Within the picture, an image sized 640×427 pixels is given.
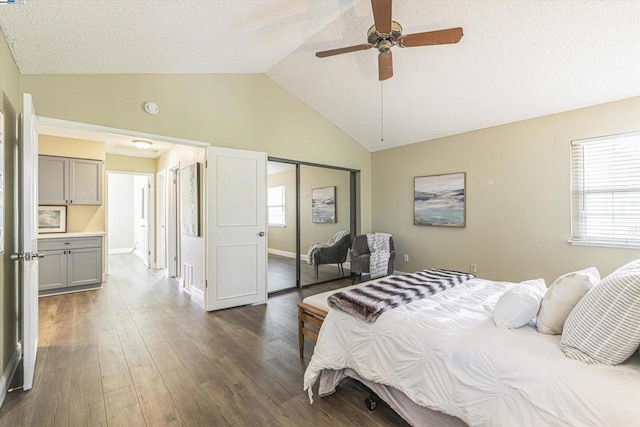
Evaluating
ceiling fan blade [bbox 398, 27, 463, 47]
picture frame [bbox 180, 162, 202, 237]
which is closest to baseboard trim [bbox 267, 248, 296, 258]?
picture frame [bbox 180, 162, 202, 237]

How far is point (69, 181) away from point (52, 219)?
691 mm

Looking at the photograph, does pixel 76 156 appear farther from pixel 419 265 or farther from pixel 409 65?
pixel 419 265

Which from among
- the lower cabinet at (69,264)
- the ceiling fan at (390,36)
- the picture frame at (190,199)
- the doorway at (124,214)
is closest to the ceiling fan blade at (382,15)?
the ceiling fan at (390,36)

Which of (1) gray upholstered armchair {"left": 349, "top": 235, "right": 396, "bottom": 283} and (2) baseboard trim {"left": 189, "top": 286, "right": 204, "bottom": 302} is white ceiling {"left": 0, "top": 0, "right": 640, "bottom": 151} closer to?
(1) gray upholstered armchair {"left": 349, "top": 235, "right": 396, "bottom": 283}

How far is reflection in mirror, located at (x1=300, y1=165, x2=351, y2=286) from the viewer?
4.87 meters

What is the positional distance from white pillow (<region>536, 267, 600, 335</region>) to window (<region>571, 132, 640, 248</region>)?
265cm

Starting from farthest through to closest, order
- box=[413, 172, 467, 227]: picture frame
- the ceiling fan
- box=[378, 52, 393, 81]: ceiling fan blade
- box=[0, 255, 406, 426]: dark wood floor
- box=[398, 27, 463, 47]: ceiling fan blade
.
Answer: box=[413, 172, 467, 227]: picture frame, box=[378, 52, 393, 81]: ceiling fan blade, box=[398, 27, 463, 47]: ceiling fan blade, the ceiling fan, box=[0, 255, 406, 426]: dark wood floor

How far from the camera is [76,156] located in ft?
15.9

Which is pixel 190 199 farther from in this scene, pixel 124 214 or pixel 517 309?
pixel 124 214

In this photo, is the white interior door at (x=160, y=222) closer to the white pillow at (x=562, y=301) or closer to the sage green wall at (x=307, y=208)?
the sage green wall at (x=307, y=208)

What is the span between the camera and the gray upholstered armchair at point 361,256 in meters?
4.75

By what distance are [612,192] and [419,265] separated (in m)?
2.65

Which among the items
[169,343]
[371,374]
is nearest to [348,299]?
[371,374]

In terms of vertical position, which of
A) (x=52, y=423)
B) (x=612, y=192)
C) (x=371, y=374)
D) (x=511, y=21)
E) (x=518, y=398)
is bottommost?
(x=52, y=423)
